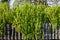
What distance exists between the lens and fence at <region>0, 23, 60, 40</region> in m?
8.87

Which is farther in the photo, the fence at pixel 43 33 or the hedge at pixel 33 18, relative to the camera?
the fence at pixel 43 33

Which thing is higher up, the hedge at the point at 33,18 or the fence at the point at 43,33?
the hedge at the point at 33,18

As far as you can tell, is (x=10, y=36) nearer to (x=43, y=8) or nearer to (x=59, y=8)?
(x=43, y=8)

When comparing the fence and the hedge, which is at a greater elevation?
the hedge

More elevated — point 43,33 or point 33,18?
point 33,18

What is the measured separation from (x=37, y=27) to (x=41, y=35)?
46 cm

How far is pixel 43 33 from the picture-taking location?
28.7ft

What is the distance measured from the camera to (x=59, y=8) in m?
8.62

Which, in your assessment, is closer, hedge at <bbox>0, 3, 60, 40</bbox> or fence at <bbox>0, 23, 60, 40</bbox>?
hedge at <bbox>0, 3, 60, 40</bbox>

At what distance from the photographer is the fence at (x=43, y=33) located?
29.1 feet

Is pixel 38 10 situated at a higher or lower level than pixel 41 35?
higher

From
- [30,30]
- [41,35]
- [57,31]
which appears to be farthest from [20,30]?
[57,31]

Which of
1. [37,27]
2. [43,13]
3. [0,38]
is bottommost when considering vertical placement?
[0,38]

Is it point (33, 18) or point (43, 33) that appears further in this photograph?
point (43, 33)
